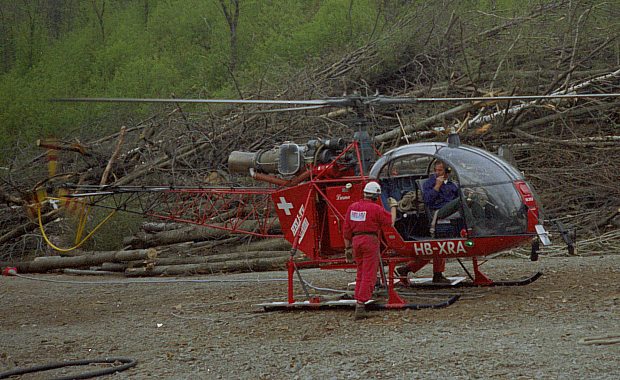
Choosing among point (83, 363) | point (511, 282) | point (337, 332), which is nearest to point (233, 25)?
point (511, 282)

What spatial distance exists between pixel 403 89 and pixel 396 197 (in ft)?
33.7

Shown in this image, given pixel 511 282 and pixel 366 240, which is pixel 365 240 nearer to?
pixel 366 240

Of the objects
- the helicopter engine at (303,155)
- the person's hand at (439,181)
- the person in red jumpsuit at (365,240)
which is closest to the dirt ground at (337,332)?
the person in red jumpsuit at (365,240)

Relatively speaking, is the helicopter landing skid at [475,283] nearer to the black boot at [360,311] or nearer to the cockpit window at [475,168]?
the cockpit window at [475,168]

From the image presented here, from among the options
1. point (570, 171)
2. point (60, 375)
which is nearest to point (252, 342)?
point (60, 375)

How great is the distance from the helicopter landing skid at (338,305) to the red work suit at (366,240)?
438 mm

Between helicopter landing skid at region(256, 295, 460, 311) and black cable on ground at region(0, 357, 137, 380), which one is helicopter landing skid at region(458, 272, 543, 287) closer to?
helicopter landing skid at region(256, 295, 460, 311)

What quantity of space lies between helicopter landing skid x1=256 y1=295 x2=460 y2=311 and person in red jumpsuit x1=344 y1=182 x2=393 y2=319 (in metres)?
0.42

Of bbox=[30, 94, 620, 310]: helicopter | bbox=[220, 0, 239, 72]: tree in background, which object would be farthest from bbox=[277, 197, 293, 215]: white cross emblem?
bbox=[220, 0, 239, 72]: tree in background

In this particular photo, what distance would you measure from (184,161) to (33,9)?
68.1ft

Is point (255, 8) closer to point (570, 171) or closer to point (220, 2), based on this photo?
point (220, 2)

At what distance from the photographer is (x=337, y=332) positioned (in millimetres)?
9117

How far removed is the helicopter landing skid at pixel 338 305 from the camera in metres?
9.99

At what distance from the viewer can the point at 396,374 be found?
22.1 feet
